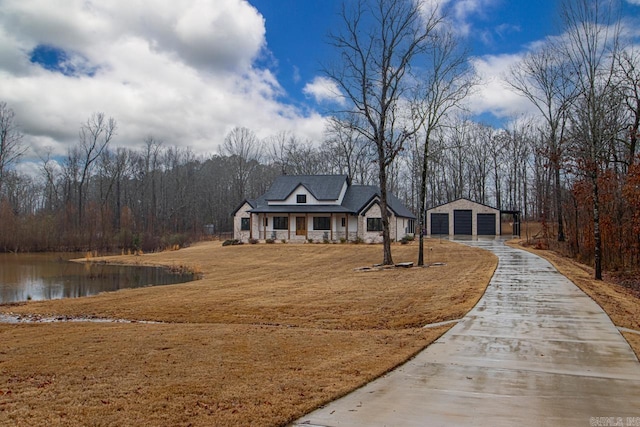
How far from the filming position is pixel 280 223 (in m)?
39.2

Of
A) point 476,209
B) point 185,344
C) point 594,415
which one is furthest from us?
point 476,209

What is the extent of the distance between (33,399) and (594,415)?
18.0 ft

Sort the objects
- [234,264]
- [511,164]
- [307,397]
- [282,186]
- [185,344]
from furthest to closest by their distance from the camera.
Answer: [511,164] → [282,186] → [234,264] → [185,344] → [307,397]

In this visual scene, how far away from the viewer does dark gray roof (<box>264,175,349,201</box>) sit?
129 ft

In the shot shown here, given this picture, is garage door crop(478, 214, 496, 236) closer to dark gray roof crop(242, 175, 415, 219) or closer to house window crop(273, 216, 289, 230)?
dark gray roof crop(242, 175, 415, 219)

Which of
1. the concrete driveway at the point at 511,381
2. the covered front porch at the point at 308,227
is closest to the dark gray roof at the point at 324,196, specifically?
the covered front porch at the point at 308,227

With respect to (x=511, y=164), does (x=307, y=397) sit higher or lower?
lower

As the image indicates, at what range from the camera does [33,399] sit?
496 cm

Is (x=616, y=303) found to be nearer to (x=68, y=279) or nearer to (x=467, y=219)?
(x=68, y=279)

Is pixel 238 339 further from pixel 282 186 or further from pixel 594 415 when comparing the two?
pixel 282 186

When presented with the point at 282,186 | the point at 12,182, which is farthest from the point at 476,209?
the point at 12,182

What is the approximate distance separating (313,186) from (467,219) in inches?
596

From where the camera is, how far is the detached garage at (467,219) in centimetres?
4456

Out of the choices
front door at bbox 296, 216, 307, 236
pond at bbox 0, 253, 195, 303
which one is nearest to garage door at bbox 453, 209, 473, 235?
front door at bbox 296, 216, 307, 236
